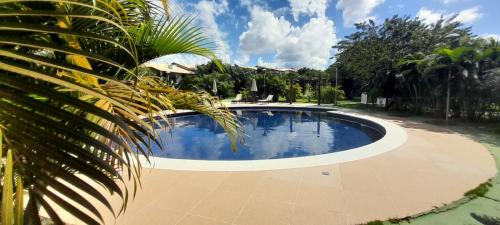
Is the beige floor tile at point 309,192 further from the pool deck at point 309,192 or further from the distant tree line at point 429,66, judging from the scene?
the distant tree line at point 429,66

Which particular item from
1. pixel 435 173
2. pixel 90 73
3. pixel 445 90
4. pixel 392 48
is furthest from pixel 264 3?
pixel 90 73

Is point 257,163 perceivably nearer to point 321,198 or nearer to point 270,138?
point 321,198

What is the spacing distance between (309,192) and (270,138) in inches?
234

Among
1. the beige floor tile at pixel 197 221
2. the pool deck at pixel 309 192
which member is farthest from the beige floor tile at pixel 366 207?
the beige floor tile at pixel 197 221

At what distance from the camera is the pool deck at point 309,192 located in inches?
118

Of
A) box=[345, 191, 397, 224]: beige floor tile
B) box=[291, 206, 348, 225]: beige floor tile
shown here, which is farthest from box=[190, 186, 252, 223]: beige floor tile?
box=[345, 191, 397, 224]: beige floor tile

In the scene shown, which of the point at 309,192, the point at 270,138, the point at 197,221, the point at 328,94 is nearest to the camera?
the point at 197,221

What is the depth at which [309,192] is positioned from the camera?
3.63m

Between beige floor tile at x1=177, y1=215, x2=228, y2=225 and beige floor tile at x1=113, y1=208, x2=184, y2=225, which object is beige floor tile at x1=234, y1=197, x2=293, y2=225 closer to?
beige floor tile at x1=177, y1=215, x2=228, y2=225

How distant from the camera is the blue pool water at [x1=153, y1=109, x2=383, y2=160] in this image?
7696 millimetres

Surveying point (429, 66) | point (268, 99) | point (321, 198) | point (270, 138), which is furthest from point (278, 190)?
point (268, 99)

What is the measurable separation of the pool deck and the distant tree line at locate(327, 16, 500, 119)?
6239mm

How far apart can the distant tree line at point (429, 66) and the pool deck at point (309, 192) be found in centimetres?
624

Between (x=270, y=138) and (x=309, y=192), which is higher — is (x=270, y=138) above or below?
below
